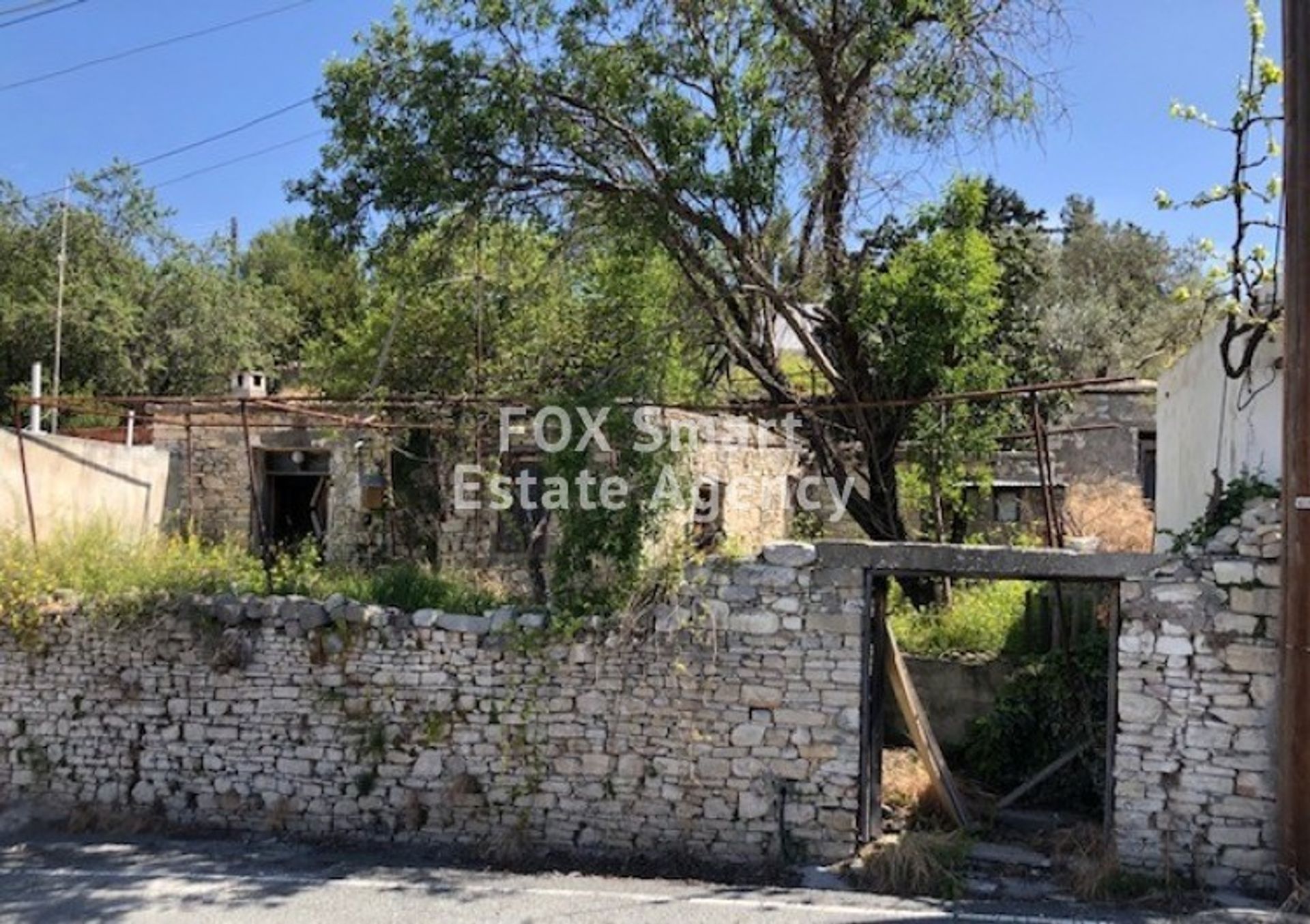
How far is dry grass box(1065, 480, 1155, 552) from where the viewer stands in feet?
39.9

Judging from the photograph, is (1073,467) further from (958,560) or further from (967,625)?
(958,560)

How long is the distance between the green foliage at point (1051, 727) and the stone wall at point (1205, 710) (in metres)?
2.02

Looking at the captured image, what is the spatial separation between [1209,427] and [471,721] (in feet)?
20.7

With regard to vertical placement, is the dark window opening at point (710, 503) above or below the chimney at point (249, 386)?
below

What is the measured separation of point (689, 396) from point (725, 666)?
3.63 m

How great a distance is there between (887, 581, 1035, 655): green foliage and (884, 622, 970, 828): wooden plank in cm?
227

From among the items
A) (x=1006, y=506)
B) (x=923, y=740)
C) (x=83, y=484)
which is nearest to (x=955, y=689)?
(x=923, y=740)

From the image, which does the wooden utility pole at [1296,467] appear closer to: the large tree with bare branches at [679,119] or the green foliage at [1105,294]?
the large tree with bare branches at [679,119]

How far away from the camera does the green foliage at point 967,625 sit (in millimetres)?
10852

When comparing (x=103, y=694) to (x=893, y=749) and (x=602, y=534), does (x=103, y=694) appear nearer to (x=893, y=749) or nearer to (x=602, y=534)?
(x=602, y=534)

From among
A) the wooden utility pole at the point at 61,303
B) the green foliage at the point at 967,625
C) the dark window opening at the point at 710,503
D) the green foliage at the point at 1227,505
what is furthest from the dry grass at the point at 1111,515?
the wooden utility pole at the point at 61,303

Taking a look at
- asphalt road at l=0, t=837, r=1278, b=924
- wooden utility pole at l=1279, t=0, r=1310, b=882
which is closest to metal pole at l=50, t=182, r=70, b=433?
asphalt road at l=0, t=837, r=1278, b=924

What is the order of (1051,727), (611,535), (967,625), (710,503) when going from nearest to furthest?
(611,535) → (1051,727) → (967,625) → (710,503)

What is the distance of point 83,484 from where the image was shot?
12.9 meters
